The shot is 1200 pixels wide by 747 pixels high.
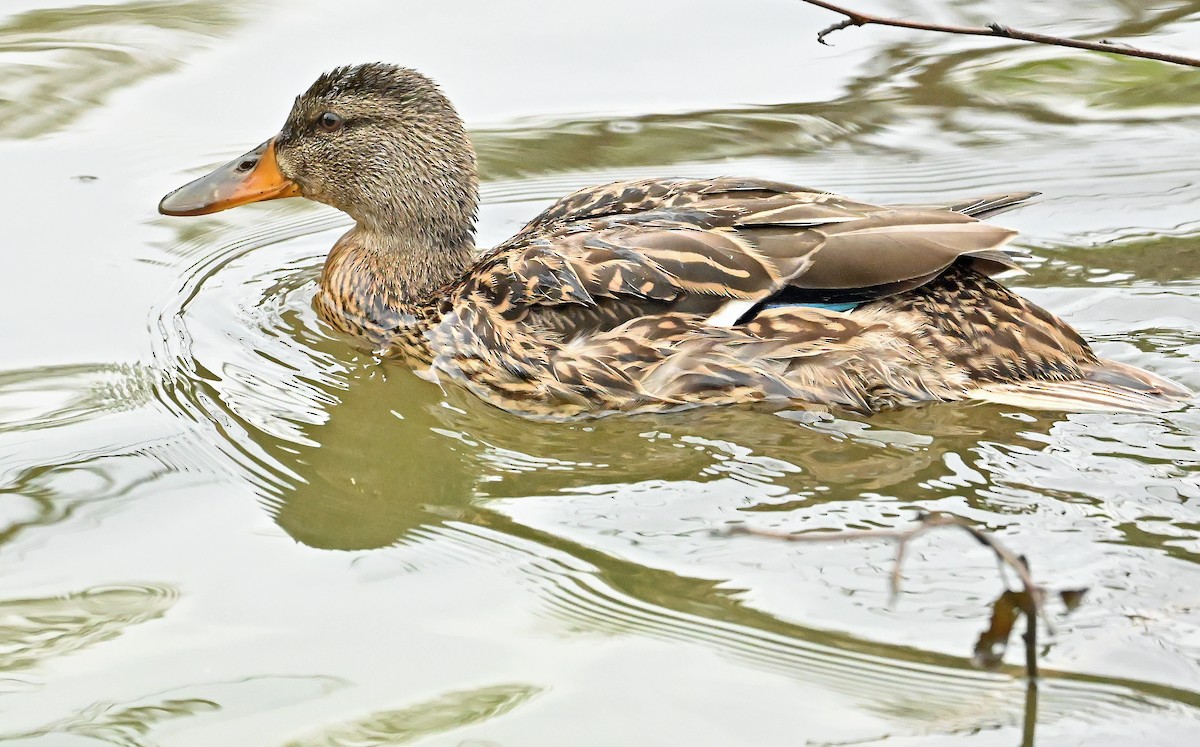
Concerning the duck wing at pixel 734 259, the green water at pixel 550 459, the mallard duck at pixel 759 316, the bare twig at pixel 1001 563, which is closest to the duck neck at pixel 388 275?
the green water at pixel 550 459

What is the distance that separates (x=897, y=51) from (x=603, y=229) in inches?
160

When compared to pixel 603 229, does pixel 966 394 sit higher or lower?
lower

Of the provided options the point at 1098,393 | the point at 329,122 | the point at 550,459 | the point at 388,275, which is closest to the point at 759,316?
the point at 550,459

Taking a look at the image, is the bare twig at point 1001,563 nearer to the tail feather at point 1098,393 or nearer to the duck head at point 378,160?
the tail feather at point 1098,393

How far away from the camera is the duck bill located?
7.27m

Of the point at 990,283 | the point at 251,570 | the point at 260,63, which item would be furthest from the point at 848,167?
the point at 251,570

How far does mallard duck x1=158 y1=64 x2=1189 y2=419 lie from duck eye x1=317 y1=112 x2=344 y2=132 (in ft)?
3.79

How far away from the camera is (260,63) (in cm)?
954

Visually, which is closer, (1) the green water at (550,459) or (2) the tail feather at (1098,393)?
(1) the green water at (550,459)

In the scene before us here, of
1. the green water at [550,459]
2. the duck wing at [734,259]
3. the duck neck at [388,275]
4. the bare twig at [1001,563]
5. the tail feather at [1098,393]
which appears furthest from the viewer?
the duck neck at [388,275]

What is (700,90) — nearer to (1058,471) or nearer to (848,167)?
(848,167)

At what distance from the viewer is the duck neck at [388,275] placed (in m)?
7.09

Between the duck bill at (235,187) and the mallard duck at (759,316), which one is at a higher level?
the duck bill at (235,187)

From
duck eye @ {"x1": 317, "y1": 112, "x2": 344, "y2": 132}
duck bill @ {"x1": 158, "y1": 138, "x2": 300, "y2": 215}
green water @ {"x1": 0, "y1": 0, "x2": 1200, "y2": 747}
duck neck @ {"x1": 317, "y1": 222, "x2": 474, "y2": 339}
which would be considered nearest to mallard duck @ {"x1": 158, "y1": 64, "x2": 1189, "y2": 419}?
green water @ {"x1": 0, "y1": 0, "x2": 1200, "y2": 747}
